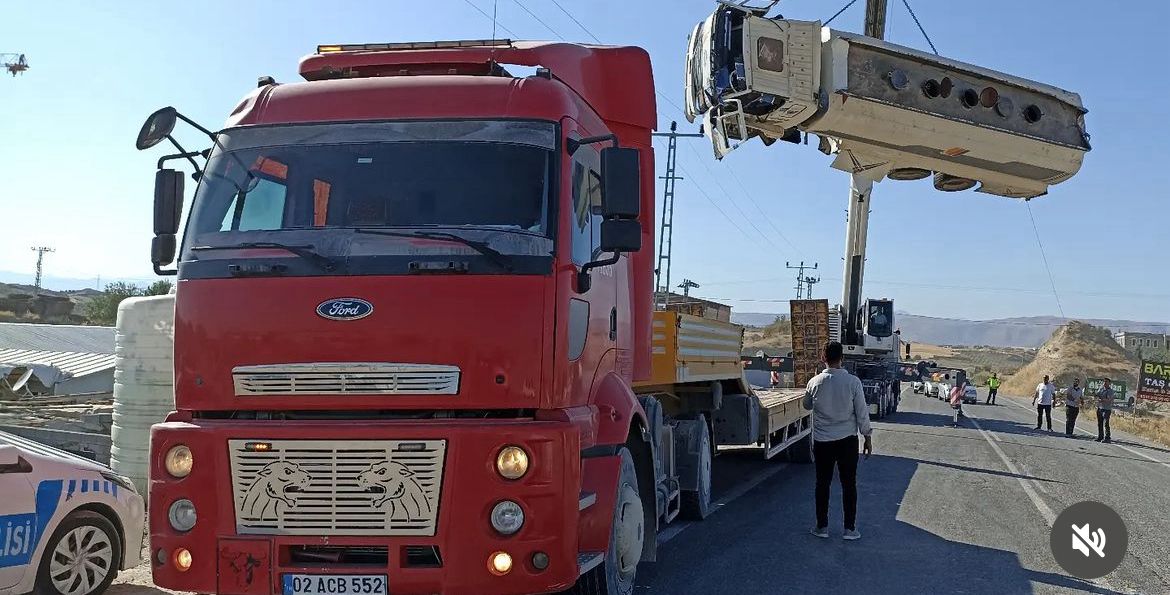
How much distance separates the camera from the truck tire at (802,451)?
1377 centimetres

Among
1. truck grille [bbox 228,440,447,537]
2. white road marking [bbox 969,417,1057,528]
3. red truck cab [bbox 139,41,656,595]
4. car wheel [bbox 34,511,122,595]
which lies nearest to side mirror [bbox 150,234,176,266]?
red truck cab [bbox 139,41,656,595]

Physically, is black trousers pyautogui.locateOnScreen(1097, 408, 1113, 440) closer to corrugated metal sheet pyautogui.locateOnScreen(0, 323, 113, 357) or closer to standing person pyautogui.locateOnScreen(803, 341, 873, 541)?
standing person pyautogui.locateOnScreen(803, 341, 873, 541)

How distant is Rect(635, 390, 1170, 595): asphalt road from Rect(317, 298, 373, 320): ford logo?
2.94 m

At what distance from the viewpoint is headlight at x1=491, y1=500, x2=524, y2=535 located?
4105 mm

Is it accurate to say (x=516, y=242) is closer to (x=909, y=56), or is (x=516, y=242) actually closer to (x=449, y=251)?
(x=449, y=251)

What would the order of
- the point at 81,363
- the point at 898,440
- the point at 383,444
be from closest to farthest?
1. the point at 383,444
2. the point at 898,440
3. the point at 81,363

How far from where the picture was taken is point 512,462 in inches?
162

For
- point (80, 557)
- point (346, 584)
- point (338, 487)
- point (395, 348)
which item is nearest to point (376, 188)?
point (395, 348)

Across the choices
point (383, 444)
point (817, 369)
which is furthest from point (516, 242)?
point (817, 369)

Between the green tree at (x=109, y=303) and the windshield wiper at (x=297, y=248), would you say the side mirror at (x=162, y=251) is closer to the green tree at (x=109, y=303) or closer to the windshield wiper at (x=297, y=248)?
the windshield wiper at (x=297, y=248)

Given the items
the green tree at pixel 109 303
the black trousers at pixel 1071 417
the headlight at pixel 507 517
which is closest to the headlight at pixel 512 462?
the headlight at pixel 507 517

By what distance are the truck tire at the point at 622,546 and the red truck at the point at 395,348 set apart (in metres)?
0.02

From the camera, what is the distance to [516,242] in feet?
14.5

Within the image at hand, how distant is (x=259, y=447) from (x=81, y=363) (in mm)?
20953
